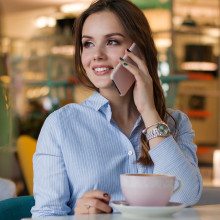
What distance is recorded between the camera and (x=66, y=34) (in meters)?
Result: 8.75

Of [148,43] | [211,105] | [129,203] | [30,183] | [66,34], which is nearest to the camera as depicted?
[129,203]

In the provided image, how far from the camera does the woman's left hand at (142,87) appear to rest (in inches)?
48.7

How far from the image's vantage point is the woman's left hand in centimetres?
124

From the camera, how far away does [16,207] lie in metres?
1.21

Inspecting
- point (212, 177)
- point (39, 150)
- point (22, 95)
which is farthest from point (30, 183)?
point (22, 95)

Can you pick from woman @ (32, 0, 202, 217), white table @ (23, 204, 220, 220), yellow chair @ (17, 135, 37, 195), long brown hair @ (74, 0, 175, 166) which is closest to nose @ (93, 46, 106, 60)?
woman @ (32, 0, 202, 217)

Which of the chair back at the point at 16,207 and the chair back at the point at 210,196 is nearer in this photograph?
the chair back at the point at 16,207

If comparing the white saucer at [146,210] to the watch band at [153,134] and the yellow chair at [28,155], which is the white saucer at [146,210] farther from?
the yellow chair at [28,155]

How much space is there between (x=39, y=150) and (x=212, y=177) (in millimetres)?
5028

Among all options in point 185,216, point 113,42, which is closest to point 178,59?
point 113,42

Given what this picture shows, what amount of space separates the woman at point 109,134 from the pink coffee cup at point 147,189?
0.86 ft

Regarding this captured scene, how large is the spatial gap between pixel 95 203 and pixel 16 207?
0.32 m

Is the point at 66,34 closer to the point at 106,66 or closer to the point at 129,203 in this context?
the point at 106,66

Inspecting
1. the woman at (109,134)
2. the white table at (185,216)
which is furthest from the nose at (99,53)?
the white table at (185,216)
